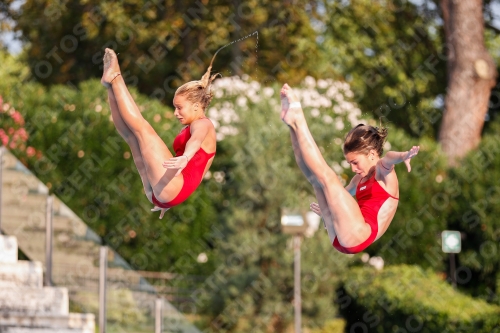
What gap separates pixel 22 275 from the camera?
17.1 m

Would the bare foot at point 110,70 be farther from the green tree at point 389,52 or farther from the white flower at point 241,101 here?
the green tree at point 389,52

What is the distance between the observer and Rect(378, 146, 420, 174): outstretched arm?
22.3 ft

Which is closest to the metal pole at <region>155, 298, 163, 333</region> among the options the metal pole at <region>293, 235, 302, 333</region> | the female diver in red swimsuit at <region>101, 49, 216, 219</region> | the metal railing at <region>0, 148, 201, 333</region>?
the metal railing at <region>0, 148, 201, 333</region>

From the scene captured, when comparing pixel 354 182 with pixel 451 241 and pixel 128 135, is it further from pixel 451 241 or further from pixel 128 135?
pixel 451 241

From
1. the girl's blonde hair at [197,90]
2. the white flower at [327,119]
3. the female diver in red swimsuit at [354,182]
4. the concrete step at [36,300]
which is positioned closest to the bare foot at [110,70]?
the girl's blonde hair at [197,90]

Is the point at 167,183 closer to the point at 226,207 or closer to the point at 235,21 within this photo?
the point at 226,207

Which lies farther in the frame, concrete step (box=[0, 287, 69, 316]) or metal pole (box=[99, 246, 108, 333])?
concrete step (box=[0, 287, 69, 316])

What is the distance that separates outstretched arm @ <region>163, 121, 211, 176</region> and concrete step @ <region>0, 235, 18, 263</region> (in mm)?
10617

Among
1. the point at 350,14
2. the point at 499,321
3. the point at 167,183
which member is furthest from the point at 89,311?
the point at 350,14

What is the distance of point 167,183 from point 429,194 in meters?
22.7

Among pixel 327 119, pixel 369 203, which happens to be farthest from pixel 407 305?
pixel 369 203

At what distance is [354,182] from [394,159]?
0.66m

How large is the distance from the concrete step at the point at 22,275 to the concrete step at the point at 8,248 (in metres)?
0.27

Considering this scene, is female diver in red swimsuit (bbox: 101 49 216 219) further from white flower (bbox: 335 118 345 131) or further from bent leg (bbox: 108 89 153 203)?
white flower (bbox: 335 118 345 131)
